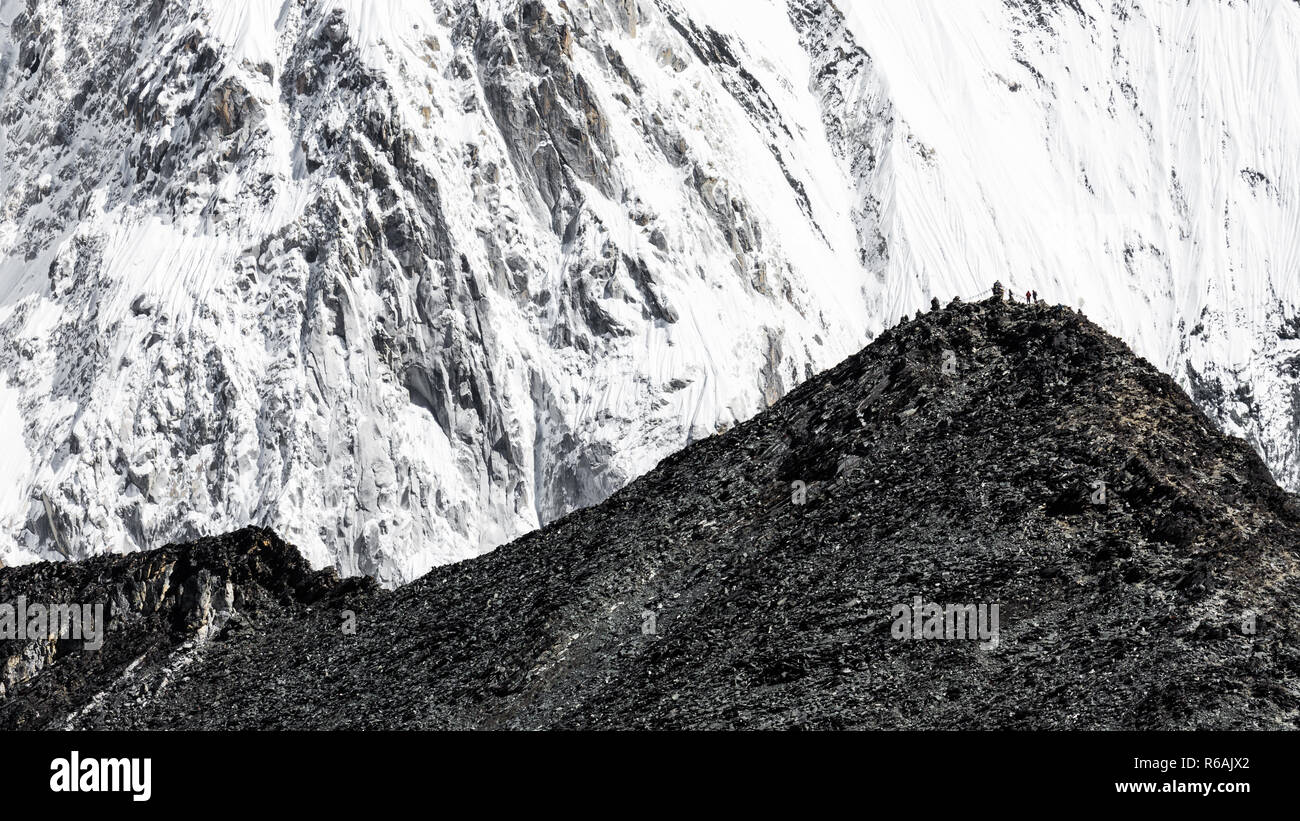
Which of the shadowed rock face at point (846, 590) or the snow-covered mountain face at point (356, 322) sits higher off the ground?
the snow-covered mountain face at point (356, 322)

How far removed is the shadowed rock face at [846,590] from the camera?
4591 cm

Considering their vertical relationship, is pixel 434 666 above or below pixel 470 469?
below

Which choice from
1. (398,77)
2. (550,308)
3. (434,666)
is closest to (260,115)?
(398,77)

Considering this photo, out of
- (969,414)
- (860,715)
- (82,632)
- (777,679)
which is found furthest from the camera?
(82,632)

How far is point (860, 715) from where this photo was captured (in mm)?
45094

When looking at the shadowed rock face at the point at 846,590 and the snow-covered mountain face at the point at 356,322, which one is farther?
the snow-covered mountain face at the point at 356,322

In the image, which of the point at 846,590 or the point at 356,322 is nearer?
the point at 846,590

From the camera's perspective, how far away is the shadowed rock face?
151 feet

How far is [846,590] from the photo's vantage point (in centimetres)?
5241

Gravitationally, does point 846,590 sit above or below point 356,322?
below

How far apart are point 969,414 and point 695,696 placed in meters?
15.4

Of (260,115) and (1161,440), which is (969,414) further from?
(260,115)

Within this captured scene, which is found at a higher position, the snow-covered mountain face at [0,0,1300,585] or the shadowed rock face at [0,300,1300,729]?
the snow-covered mountain face at [0,0,1300,585]

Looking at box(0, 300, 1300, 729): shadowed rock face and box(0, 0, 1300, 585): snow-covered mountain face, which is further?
box(0, 0, 1300, 585): snow-covered mountain face
